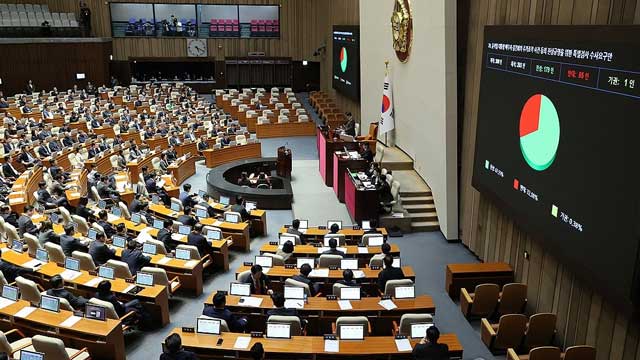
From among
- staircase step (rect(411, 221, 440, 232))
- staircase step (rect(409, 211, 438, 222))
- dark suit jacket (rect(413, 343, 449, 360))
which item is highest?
dark suit jacket (rect(413, 343, 449, 360))

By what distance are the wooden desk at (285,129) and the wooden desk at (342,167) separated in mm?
9503

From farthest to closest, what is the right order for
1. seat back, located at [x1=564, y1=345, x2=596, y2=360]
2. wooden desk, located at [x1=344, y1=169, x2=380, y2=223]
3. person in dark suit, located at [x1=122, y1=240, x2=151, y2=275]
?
wooden desk, located at [x1=344, y1=169, x2=380, y2=223]
person in dark suit, located at [x1=122, y1=240, x2=151, y2=275]
seat back, located at [x1=564, y1=345, x2=596, y2=360]

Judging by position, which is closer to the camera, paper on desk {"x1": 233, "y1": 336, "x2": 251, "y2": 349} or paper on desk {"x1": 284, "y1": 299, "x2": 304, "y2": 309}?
paper on desk {"x1": 233, "y1": 336, "x2": 251, "y2": 349}

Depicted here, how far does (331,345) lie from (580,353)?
2975 millimetres

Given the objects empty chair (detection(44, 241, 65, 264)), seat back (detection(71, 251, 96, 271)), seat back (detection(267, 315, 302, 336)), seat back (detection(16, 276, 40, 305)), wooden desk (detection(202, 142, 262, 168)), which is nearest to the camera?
seat back (detection(267, 315, 302, 336))

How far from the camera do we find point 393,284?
833cm

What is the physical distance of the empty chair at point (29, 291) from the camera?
805 centimetres

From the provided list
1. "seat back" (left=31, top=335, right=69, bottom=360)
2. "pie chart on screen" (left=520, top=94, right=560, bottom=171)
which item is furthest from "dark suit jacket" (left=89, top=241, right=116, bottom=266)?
"pie chart on screen" (left=520, top=94, right=560, bottom=171)

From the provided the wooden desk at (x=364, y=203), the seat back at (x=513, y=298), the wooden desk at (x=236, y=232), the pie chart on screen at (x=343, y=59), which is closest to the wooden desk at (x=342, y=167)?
the wooden desk at (x=364, y=203)

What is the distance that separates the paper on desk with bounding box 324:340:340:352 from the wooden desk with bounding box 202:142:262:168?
13001 mm

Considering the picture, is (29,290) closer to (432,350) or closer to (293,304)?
(293,304)

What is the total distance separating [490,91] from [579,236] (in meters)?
3.54

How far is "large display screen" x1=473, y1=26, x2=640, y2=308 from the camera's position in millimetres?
6016

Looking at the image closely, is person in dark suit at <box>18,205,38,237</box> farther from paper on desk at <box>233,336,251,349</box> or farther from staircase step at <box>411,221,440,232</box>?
staircase step at <box>411,221,440,232</box>
